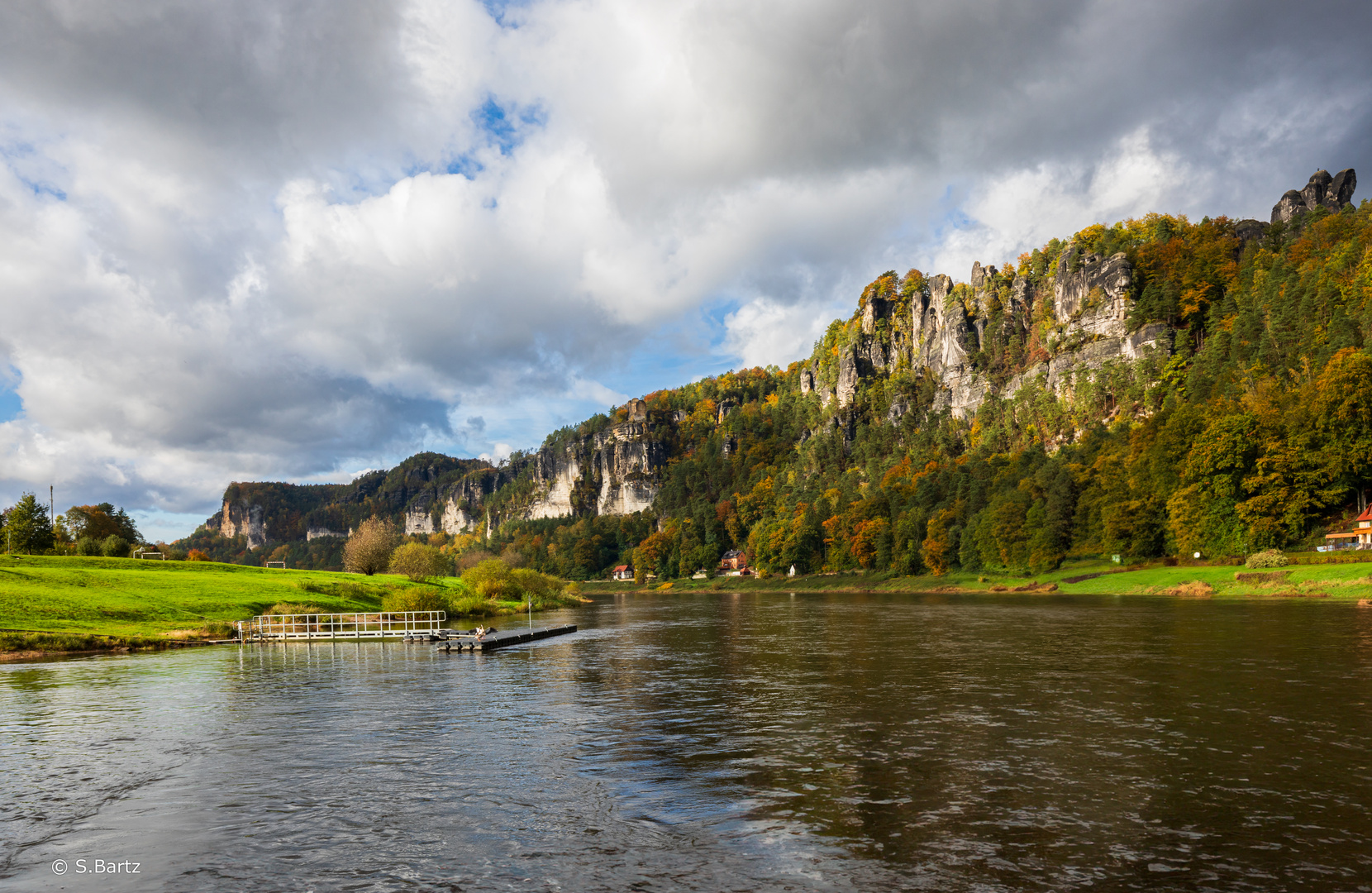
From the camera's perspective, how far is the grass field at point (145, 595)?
50.2 m

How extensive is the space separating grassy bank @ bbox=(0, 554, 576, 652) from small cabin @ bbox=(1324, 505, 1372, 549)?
85775mm

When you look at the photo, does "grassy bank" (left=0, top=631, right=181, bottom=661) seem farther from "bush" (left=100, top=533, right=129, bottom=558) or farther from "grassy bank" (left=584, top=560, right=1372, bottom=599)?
"grassy bank" (left=584, top=560, right=1372, bottom=599)

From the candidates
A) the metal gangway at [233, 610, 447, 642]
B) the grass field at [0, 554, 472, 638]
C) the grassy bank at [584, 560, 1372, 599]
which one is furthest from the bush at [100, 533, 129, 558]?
the grassy bank at [584, 560, 1372, 599]

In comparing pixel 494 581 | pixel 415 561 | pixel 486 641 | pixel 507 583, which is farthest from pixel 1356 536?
pixel 415 561

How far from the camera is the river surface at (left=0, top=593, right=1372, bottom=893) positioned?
1249cm

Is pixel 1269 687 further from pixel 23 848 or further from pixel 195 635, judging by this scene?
pixel 195 635

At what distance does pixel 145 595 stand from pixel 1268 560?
97609mm

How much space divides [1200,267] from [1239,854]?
192401mm

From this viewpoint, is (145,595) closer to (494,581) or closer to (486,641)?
(486,641)

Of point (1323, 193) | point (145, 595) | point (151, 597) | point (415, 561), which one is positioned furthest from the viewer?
point (1323, 193)

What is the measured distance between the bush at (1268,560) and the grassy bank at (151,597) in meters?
76.9

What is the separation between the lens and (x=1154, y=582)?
7856cm

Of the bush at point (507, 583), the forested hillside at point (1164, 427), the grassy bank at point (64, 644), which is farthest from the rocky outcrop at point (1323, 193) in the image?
the grassy bank at point (64, 644)

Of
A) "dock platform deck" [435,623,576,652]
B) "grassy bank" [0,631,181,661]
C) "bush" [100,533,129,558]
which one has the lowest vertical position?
"dock platform deck" [435,623,576,652]
